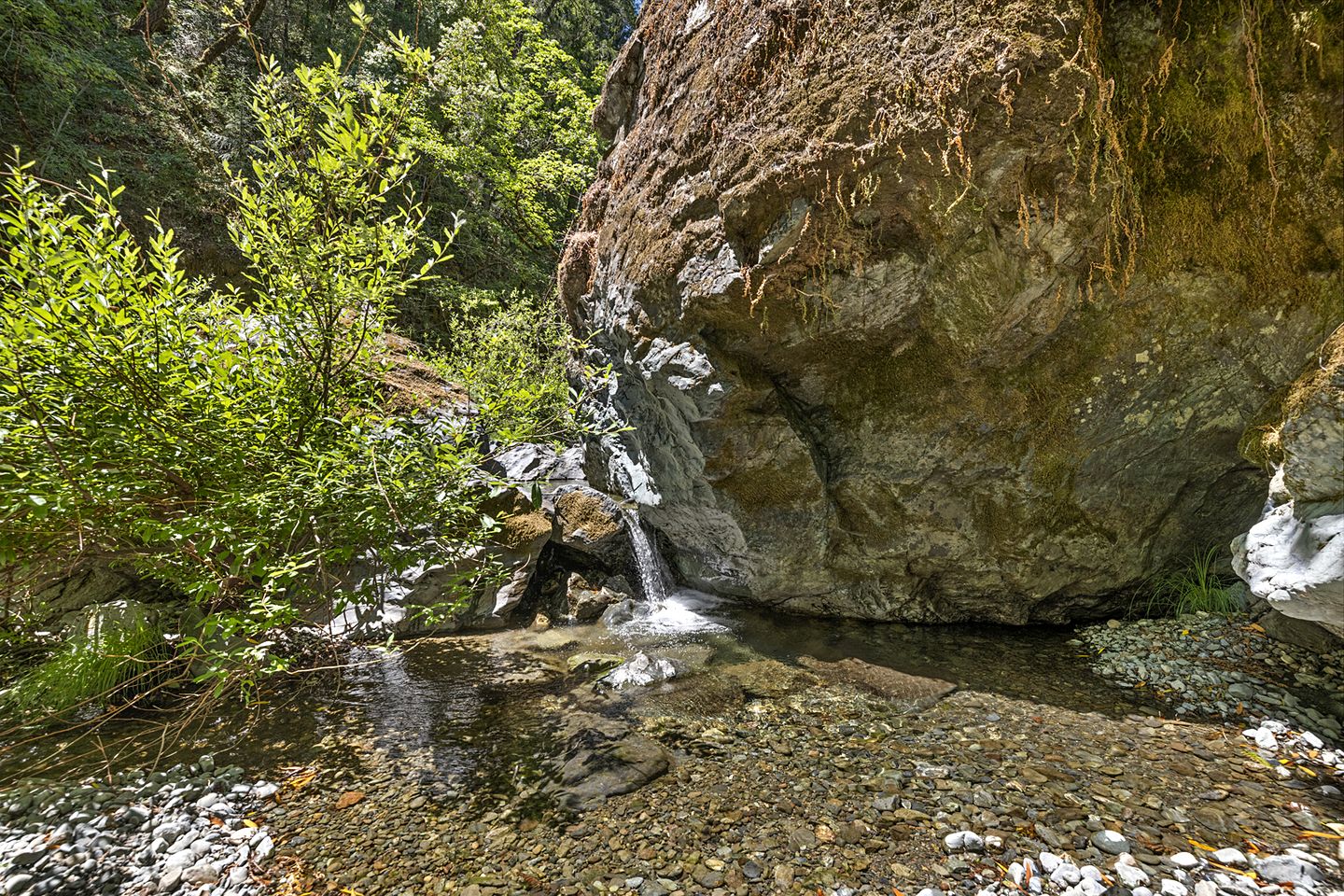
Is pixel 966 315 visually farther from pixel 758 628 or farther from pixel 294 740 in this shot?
pixel 294 740

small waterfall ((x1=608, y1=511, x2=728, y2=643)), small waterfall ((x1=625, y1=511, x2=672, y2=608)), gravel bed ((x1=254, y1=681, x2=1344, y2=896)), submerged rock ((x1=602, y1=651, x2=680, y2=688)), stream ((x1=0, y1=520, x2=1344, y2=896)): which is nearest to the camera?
gravel bed ((x1=254, y1=681, x2=1344, y2=896))

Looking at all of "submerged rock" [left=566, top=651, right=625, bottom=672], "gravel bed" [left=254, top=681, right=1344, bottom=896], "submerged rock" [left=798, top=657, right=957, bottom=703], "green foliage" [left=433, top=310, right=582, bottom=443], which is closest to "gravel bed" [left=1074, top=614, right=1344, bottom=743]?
"gravel bed" [left=254, top=681, right=1344, bottom=896]

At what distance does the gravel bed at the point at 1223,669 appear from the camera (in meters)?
3.89

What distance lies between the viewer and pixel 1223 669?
4453mm

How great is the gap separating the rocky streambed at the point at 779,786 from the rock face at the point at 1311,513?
111 centimetres

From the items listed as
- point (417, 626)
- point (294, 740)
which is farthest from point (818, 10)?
point (417, 626)

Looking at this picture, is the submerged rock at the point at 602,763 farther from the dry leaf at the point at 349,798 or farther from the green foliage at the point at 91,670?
the green foliage at the point at 91,670

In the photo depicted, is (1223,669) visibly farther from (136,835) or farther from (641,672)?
(136,835)

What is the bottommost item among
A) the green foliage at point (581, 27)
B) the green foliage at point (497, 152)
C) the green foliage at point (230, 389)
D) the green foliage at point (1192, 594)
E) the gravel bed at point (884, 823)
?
the gravel bed at point (884, 823)

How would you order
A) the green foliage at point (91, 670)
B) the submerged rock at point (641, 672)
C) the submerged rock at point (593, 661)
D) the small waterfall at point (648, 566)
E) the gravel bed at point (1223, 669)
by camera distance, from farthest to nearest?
the small waterfall at point (648, 566) → the submerged rock at point (593, 661) → the submerged rock at point (641, 672) → the green foliage at point (91, 670) → the gravel bed at point (1223, 669)

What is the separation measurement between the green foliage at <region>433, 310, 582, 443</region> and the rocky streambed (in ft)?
6.78

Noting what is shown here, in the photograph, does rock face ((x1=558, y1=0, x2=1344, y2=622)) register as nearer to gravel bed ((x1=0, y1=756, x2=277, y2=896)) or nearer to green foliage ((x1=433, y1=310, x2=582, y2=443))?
green foliage ((x1=433, y1=310, x2=582, y2=443))

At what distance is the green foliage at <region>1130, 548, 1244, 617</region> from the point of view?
17.3 feet

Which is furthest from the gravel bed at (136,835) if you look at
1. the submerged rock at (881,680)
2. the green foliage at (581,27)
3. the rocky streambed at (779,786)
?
the green foliage at (581,27)
